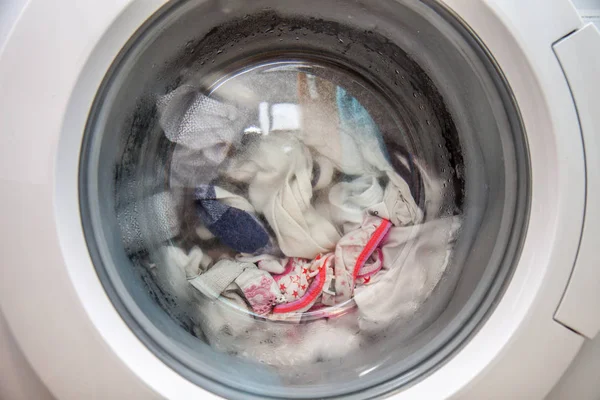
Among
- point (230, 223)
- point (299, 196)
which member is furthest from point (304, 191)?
point (230, 223)

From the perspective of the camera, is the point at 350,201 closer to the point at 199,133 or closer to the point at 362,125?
the point at 362,125

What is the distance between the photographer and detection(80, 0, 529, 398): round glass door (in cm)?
48

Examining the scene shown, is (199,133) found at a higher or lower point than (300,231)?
higher

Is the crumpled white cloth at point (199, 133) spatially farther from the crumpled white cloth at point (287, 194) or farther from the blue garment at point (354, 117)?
the blue garment at point (354, 117)

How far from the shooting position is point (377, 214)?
0.70 meters

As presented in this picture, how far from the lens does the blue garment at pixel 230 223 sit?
663 mm

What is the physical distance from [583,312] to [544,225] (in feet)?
0.33

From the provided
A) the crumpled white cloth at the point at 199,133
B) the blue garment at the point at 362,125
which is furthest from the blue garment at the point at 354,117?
the crumpled white cloth at the point at 199,133

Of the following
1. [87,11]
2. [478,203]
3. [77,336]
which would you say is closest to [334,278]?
[478,203]

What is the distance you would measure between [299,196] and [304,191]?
11 mm

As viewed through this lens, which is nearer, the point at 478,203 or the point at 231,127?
Answer: the point at 478,203

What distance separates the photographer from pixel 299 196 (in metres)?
0.72

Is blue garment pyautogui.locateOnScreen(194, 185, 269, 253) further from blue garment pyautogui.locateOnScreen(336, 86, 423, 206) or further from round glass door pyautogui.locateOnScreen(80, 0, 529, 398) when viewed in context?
blue garment pyautogui.locateOnScreen(336, 86, 423, 206)

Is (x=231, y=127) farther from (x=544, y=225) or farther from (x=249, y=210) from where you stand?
(x=544, y=225)
